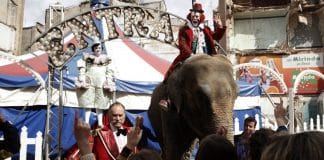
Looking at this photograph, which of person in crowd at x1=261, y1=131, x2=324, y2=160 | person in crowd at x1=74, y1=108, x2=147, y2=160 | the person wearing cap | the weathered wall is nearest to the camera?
person in crowd at x1=261, y1=131, x2=324, y2=160

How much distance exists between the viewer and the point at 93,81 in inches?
Answer: 345

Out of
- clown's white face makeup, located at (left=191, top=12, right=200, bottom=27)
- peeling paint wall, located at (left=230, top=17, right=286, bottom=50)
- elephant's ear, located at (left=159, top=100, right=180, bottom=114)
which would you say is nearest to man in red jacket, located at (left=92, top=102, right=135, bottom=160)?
elephant's ear, located at (left=159, top=100, right=180, bottom=114)

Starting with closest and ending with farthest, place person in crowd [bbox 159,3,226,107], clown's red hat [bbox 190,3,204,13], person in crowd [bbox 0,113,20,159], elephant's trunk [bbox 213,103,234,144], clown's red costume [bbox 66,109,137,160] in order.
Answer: person in crowd [bbox 0,113,20,159]
clown's red costume [bbox 66,109,137,160]
elephant's trunk [bbox 213,103,234,144]
person in crowd [bbox 159,3,226,107]
clown's red hat [bbox 190,3,204,13]

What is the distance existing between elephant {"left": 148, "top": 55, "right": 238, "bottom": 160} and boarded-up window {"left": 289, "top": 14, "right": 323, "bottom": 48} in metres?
23.5

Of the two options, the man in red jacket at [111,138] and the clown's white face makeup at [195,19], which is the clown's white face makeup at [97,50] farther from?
the man in red jacket at [111,138]

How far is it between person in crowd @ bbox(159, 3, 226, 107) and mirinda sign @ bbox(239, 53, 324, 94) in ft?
65.6

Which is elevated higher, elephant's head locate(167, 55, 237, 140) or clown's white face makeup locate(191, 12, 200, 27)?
clown's white face makeup locate(191, 12, 200, 27)

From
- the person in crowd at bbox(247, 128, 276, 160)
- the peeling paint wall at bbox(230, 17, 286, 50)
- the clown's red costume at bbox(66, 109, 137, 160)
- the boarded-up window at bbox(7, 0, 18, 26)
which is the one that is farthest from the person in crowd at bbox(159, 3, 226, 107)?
the boarded-up window at bbox(7, 0, 18, 26)

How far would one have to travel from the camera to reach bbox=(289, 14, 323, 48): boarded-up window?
88.0 ft

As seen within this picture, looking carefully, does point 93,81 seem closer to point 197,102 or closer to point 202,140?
point 197,102

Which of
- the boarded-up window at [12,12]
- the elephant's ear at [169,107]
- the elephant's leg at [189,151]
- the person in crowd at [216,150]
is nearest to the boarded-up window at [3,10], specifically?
the boarded-up window at [12,12]

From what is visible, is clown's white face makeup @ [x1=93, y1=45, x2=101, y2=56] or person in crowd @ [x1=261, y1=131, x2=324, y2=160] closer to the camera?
person in crowd @ [x1=261, y1=131, x2=324, y2=160]

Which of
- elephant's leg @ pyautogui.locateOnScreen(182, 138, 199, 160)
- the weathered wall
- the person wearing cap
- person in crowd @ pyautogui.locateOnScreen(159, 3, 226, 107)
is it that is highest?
the weathered wall

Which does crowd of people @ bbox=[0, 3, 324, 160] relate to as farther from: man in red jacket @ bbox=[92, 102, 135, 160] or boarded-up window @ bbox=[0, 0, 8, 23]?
boarded-up window @ bbox=[0, 0, 8, 23]
